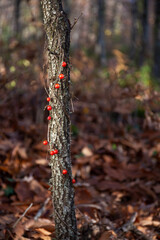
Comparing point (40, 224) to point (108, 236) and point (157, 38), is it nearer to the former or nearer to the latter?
point (108, 236)

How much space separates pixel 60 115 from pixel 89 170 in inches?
78.4

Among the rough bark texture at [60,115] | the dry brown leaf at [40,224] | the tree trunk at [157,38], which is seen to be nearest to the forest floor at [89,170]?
the dry brown leaf at [40,224]

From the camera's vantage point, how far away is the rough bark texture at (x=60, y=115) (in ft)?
5.88

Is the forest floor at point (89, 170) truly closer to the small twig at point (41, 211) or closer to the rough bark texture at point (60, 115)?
the small twig at point (41, 211)

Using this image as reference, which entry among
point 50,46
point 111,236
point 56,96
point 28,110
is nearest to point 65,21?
point 50,46

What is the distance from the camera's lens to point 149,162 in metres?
4.01

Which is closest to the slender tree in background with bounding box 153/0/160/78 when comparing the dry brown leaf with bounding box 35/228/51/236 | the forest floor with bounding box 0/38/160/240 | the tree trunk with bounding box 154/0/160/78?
the tree trunk with bounding box 154/0/160/78

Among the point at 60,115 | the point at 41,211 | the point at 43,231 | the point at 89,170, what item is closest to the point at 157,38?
the point at 89,170

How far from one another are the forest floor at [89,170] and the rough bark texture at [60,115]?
7.5 inches

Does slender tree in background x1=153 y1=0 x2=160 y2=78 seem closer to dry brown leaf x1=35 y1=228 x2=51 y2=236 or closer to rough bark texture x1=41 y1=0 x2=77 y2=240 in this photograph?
rough bark texture x1=41 y1=0 x2=77 y2=240

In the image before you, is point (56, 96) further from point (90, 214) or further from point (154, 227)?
point (154, 227)

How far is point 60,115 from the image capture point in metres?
1.87

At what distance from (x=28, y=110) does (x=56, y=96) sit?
122 inches

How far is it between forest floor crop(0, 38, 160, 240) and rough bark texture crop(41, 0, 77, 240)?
0.62 ft
